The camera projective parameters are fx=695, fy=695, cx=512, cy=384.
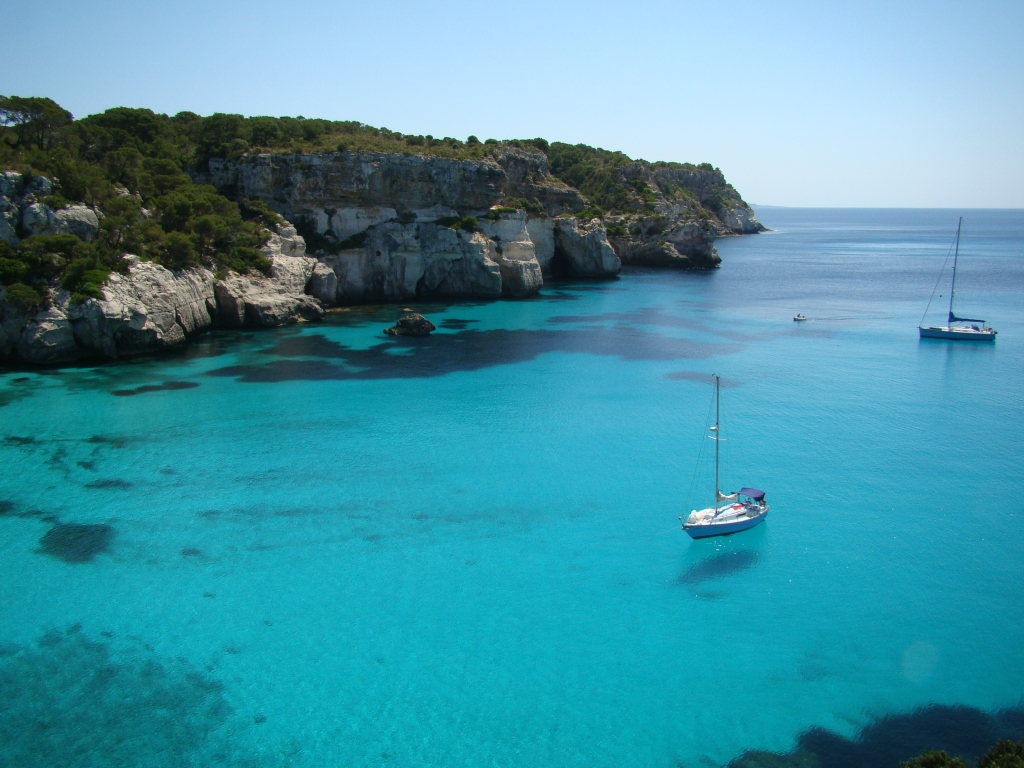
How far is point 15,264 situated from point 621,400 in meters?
32.3

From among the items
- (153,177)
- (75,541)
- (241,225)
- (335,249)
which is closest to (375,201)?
(335,249)

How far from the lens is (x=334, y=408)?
108 feet

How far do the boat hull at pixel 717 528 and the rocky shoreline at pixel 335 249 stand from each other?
3303cm

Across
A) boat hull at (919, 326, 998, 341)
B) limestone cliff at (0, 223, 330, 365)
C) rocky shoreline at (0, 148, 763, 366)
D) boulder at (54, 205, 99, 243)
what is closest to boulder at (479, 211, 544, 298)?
rocky shoreline at (0, 148, 763, 366)

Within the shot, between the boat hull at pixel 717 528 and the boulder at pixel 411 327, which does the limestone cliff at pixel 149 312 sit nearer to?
the boulder at pixel 411 327

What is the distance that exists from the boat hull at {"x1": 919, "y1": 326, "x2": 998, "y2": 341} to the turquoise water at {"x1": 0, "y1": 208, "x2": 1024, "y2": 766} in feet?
30.0

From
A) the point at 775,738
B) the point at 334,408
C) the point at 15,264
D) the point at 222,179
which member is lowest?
the point at 775,738

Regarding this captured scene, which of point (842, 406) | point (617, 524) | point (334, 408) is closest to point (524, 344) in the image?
point (334, 408)

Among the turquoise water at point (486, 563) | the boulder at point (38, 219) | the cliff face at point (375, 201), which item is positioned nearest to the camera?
the turquoise water at point (486, 563)

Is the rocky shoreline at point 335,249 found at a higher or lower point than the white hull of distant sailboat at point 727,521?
higher

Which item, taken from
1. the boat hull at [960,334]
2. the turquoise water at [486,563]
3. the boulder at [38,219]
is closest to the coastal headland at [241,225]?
the boulder at [38,219]

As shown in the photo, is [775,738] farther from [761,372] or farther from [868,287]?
[868,287]

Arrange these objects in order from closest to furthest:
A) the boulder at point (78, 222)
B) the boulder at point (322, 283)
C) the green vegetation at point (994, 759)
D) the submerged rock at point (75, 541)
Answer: the green vegetation at point (994, 759)
the submerged rock at point (75, 541)
the boulder at point (78, 222)
the boulder at point (322, 283)

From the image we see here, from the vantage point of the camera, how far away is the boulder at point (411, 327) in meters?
47.7
